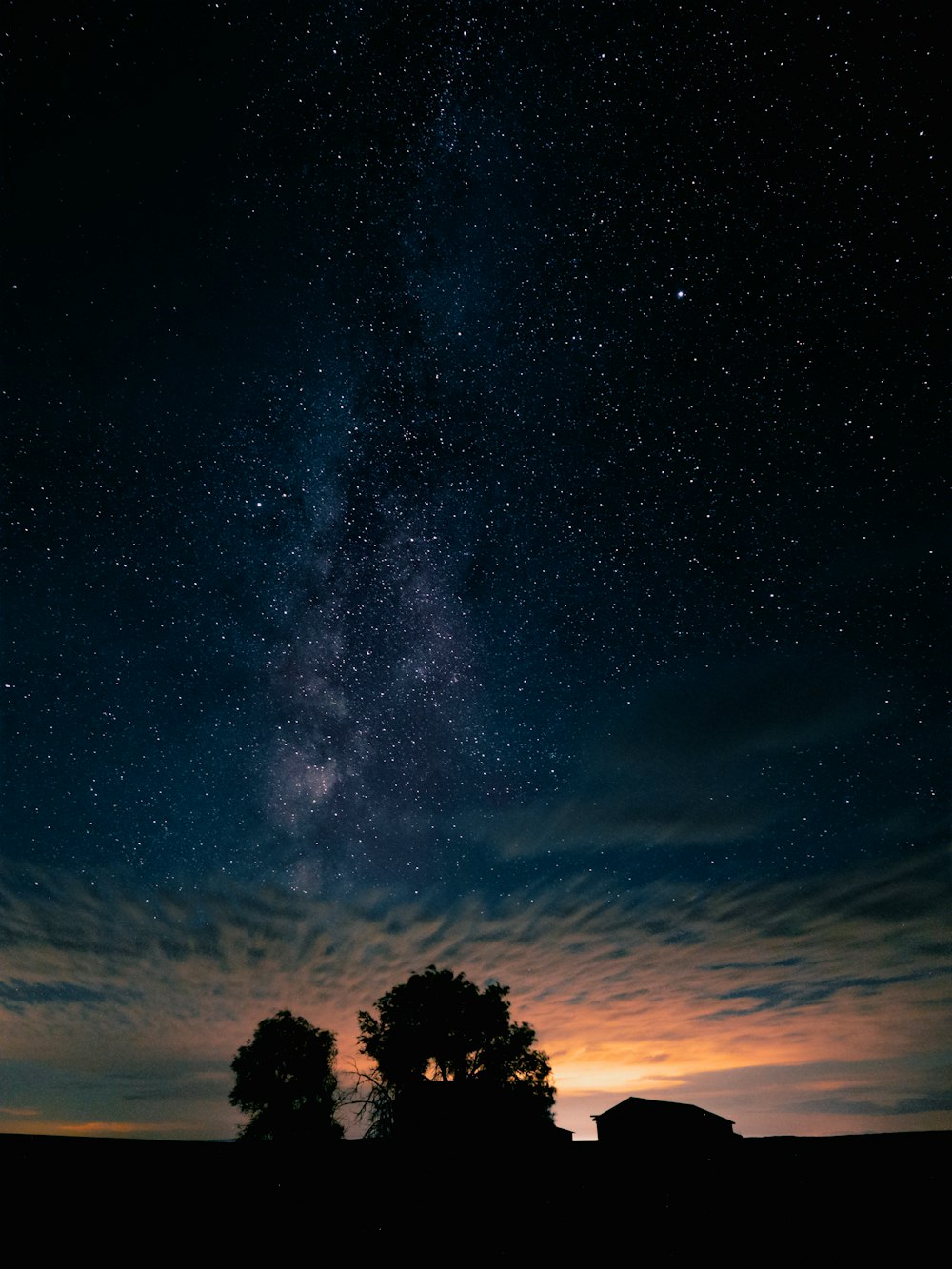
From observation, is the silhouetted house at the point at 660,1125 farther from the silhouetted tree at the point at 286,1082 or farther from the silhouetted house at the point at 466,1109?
the silhouetted tree at the point at 286,1082

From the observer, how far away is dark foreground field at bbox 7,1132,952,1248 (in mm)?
9883

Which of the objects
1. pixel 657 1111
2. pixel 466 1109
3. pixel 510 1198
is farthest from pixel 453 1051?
pixel 510 1198

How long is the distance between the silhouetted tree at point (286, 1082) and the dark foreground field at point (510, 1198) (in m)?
27.9

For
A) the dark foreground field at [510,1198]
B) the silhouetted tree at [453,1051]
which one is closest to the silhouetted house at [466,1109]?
the silhouetted tree at [453,1051]

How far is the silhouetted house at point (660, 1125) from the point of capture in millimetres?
27625

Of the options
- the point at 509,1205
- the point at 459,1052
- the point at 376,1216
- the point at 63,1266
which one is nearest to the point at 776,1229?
the point at 509,1205

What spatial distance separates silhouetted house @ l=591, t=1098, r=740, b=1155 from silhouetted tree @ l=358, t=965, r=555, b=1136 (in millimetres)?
3899

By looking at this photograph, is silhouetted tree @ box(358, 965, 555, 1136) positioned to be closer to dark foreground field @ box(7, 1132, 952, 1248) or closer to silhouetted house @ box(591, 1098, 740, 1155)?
silhouetted house @ box(591, 1098, 740, 1155)

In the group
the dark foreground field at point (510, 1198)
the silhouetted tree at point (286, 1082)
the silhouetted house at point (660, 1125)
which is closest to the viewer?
the dark foreground field at point (510, 1198)

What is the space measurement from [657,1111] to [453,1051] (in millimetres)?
10586

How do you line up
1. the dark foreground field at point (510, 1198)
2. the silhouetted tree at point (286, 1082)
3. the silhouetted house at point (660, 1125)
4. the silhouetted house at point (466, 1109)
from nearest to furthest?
1. the dark foreground field at point (510, 1198)
2. the silhouetted house at point (660, 1125)
3. the silhouetted house at point (466, 1109)
4. the silhouetted tree at point (286, 1082)

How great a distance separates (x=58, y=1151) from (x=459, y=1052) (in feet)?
93.7

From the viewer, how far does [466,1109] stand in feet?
101

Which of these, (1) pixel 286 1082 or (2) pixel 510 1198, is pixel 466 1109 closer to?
(1) pixel 286 1082
